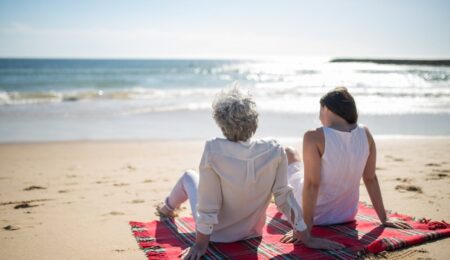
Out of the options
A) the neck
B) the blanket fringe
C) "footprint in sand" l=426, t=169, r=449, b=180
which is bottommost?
the blanket fringe

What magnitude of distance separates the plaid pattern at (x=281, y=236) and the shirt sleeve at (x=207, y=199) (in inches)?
12.4

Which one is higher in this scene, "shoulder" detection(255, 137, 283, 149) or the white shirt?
"shoulder" detection(255, 137, 283, 149)

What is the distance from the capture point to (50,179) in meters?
5.05

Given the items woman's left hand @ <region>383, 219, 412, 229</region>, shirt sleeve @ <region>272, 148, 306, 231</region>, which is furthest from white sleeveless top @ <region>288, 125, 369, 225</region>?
shirt sleeve @ <region>272, 148, 306, 231</region>

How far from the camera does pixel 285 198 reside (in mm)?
2730

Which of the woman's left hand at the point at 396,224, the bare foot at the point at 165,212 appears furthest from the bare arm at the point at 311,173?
the bare foot at the point at 165,212

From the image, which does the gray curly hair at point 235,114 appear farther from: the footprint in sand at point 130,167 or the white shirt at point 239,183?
the footprint in sand at point 130,167

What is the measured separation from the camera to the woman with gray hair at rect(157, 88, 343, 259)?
2445mm

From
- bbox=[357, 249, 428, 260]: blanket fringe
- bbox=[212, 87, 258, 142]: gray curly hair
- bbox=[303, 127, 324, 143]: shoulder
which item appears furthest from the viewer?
bbox=[303, 127, 324, 143]: shoulder

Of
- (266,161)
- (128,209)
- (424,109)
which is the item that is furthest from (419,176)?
(424,109)

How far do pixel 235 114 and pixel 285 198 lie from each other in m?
0.74

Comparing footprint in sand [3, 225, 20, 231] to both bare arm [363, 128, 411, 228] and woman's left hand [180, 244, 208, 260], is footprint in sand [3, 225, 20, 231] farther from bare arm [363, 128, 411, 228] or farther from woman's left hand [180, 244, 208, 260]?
bare arm [363, 128, 411, 228]

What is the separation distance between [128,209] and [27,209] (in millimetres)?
985

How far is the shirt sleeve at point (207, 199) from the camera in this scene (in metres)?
2.48
